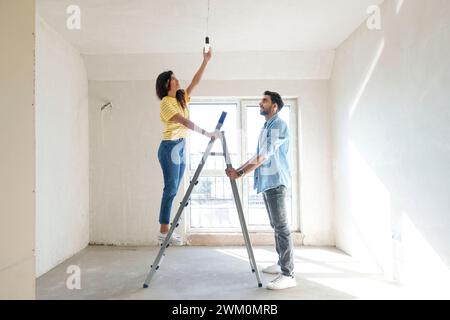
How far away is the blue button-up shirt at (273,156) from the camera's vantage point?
2.73 m

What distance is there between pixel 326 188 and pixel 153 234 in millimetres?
2485

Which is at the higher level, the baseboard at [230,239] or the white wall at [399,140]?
the white wall at [399,140]

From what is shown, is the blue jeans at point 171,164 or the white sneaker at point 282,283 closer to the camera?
the blue jeans at point 171,164

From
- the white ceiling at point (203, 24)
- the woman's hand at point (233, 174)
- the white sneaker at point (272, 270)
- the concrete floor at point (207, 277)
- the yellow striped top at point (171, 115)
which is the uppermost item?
the white ceiling at point (203, 24)

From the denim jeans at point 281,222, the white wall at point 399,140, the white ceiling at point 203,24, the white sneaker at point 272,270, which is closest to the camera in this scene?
the white wall at point 399,140

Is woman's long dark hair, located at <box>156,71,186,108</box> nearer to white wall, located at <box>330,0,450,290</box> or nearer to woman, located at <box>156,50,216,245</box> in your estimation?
woman, located at <box>156,50,216,245</box>

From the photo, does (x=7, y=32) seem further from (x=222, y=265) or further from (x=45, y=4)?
(x=222, y=265)

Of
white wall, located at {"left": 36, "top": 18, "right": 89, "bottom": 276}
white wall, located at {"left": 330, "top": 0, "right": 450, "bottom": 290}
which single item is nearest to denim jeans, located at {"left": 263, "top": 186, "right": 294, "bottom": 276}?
white wall, located at {"left": 330, "top": 0, "right": 450, "bottom": 290}

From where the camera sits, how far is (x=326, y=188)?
184 inches

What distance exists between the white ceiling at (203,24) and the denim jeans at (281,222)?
179cm

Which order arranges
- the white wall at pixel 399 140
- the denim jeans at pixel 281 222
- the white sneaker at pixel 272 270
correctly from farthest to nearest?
the white sneaker at pixel 272 270, the denim jeans at pixel 281 222, the white wall at pixel 399 140

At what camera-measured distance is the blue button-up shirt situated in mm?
2732

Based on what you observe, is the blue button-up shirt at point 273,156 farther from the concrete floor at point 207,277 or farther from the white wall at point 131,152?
the white wall at point 131,152

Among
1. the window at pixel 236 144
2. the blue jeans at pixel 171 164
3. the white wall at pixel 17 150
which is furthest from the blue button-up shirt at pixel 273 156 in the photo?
the window at pixel 236 144
